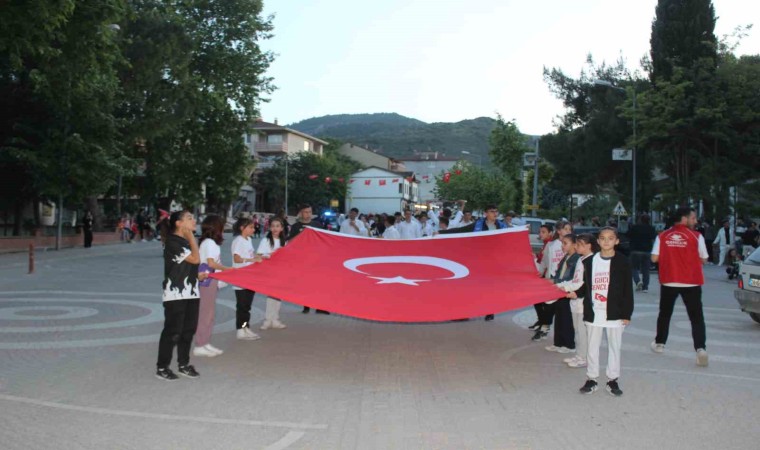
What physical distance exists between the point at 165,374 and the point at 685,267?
6674 millimetres

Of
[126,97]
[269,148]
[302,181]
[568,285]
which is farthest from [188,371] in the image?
[269,148]

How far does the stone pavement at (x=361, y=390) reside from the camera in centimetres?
604

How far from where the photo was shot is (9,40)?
16.8 meters

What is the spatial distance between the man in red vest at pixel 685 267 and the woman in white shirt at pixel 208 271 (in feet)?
19.1

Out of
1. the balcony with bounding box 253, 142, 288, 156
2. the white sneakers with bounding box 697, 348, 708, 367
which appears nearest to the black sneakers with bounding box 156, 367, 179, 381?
the white sneakers with bounding box 697, 348, 708, 367

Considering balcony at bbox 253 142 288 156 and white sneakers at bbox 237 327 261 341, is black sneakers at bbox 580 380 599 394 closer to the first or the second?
white sneakers at bbox 237 327 261 341

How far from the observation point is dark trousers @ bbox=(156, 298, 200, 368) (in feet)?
26.5

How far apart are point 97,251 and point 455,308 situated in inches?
1173

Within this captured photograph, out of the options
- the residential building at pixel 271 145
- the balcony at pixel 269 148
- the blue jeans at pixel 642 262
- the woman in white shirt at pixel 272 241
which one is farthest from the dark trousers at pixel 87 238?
the balcony at pixel 269 148

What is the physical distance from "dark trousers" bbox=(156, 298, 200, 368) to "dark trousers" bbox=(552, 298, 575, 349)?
4924mm

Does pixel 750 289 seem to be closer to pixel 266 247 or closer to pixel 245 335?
pixel 266 247

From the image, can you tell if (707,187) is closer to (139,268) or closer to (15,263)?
(139,268)

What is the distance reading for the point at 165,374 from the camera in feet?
26.6

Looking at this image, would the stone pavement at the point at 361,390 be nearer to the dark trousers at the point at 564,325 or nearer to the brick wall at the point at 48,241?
the dark trousers at the point at 564,325
